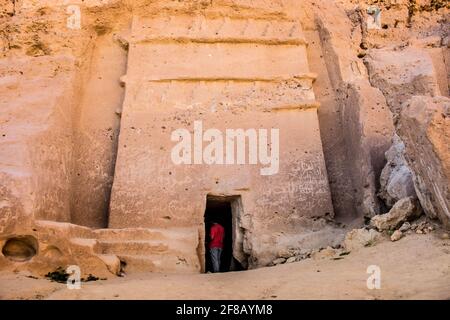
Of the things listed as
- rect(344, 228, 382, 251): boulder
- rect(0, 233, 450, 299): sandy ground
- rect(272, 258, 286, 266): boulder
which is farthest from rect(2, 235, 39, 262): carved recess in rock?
rect(344, 228, 382, 251): boulder

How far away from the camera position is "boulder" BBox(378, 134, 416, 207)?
6.62 m

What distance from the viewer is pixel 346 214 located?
7973 millimetres

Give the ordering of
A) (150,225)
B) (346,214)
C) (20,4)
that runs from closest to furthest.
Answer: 1. (150,225)
2. (346,214)
3. (20,4)

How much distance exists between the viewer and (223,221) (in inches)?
378

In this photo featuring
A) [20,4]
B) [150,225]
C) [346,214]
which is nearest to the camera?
[150,225]

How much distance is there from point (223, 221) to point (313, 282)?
4.64 meters

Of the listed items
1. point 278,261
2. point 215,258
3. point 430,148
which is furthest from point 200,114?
point 430,148

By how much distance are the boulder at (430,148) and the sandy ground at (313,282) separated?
389mm

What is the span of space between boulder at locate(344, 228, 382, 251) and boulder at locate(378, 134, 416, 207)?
0.70 m

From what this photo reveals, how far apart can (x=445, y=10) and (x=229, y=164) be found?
4.85 m

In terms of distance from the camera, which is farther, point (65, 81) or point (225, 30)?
point (225, 30)

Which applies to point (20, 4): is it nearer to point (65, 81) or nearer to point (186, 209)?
point (65, 81)

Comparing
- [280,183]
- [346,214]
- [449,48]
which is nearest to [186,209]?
[280,183]

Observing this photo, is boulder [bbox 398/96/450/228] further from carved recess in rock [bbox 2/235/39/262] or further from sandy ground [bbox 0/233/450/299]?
carved recess in rock [bbox 2/235/39/262]
